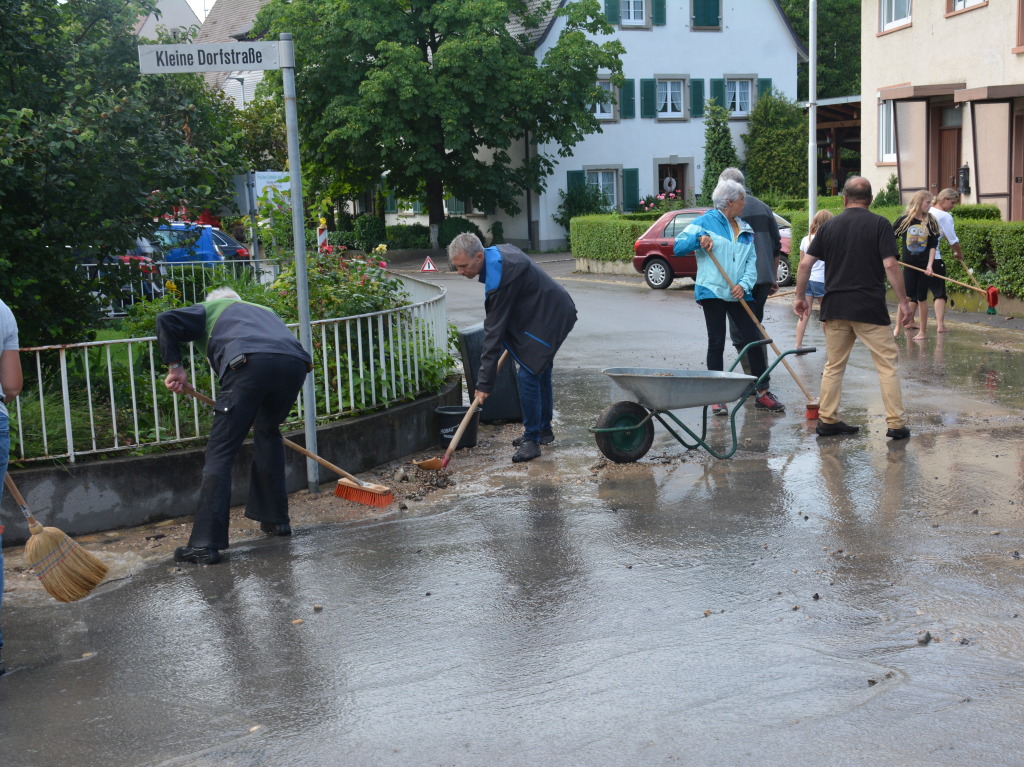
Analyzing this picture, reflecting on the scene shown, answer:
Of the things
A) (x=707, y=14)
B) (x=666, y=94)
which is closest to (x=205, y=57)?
(x=666, y=94)

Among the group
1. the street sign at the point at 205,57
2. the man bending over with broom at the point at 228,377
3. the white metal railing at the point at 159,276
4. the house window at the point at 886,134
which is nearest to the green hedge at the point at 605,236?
the house window at the point at 886,134

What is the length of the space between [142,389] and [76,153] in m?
1.73

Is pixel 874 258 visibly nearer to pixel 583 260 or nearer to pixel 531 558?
pixel 531 558

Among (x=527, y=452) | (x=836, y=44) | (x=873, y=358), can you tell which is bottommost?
(x=527, y=452)

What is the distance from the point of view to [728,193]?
31.4 ft

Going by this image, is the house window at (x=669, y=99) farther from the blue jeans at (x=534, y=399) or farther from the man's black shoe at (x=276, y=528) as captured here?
the man's black shoe at (x=276, y=528)

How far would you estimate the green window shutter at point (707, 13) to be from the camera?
41.1m

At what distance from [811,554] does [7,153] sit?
222 inches

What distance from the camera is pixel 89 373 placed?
7414 mm

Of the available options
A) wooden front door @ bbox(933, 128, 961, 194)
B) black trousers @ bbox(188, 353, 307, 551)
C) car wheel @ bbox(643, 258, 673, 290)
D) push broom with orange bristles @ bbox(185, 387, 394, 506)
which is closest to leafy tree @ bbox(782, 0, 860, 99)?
wooden front door @ bbox(933, 128, 961, 194)

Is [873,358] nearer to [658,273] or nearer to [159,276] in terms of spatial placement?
[159,276]

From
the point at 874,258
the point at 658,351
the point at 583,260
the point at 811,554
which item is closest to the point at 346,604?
the point at 811,554

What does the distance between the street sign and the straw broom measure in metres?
2.88

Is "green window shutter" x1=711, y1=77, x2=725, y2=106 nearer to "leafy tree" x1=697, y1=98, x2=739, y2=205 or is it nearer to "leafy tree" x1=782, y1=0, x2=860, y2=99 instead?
"leafy tree" x1=697, y1=98, x2=739, y2=205
